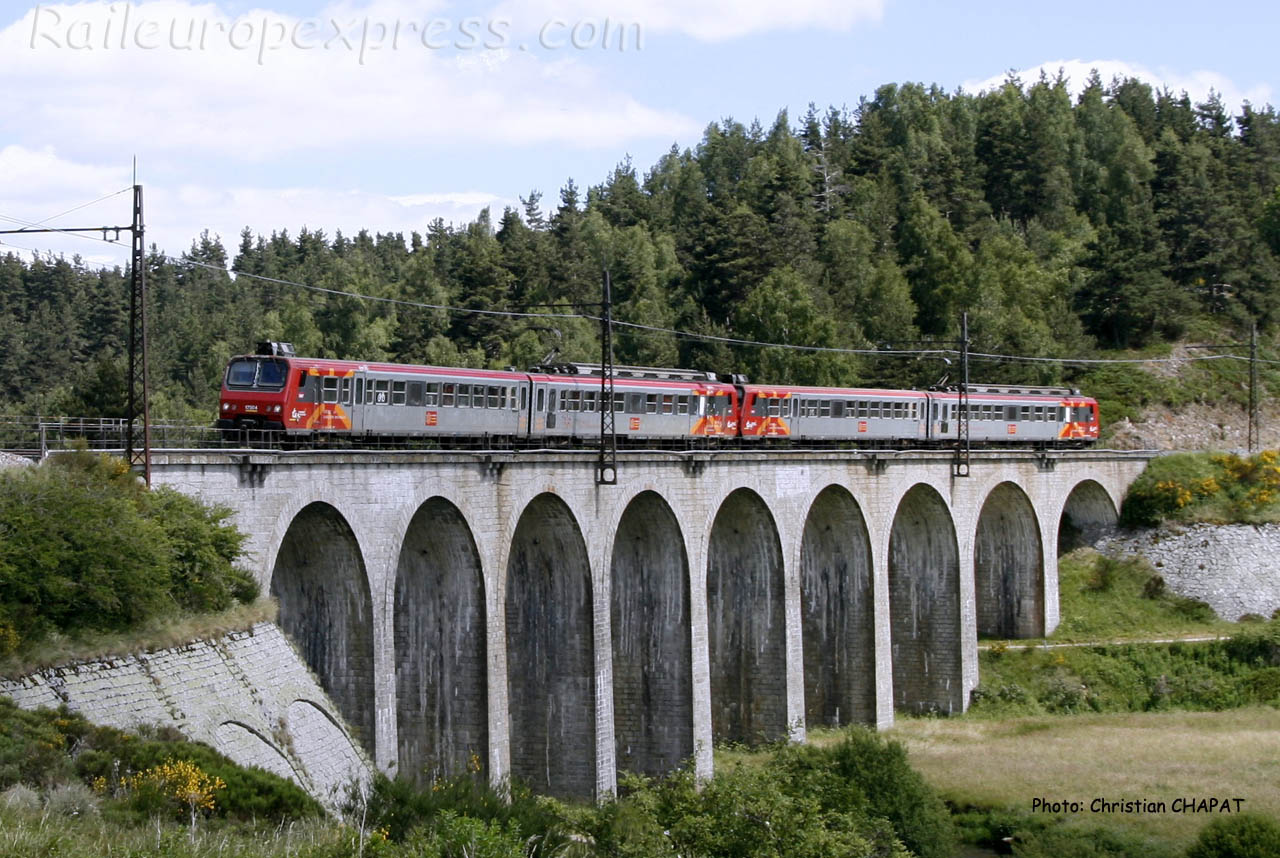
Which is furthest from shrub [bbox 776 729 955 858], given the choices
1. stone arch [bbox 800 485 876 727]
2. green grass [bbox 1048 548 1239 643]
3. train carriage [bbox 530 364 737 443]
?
green grass [bbox 1048 548 1239 643]

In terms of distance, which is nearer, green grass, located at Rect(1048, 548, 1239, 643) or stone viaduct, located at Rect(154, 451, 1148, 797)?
stone viaduct, located at Rect(154, 451, 1148, 797)

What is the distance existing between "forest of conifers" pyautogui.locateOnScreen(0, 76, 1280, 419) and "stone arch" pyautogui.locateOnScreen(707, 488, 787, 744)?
92.4ft

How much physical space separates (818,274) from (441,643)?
2743 inches

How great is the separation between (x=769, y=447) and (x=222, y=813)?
35.5 m

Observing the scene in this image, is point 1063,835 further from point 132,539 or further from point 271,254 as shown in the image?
point 271,254

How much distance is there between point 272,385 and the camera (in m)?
33.1

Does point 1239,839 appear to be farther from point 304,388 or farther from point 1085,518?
point 1085,518

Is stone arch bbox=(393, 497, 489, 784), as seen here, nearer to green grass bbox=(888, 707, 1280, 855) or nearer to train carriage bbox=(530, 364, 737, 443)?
train carriage bbox=(530, 364, 737, 443)

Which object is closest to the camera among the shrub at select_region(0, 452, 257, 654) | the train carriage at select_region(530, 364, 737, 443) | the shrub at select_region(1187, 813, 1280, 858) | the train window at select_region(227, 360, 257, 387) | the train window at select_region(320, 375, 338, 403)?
the shrub at select_region(0, 452, 257, 654)

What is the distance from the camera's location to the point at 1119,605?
63844 mm

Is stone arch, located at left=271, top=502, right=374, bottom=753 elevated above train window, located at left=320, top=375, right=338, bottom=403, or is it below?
below

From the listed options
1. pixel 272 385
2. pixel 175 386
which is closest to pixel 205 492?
pixel 272 385

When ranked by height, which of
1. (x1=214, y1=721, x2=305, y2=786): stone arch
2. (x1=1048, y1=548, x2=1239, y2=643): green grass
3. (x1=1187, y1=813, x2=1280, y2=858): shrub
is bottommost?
(x1=1187, y1=813, x2=1280, y2=858): shrub

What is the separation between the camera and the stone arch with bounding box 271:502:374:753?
99.6ft
